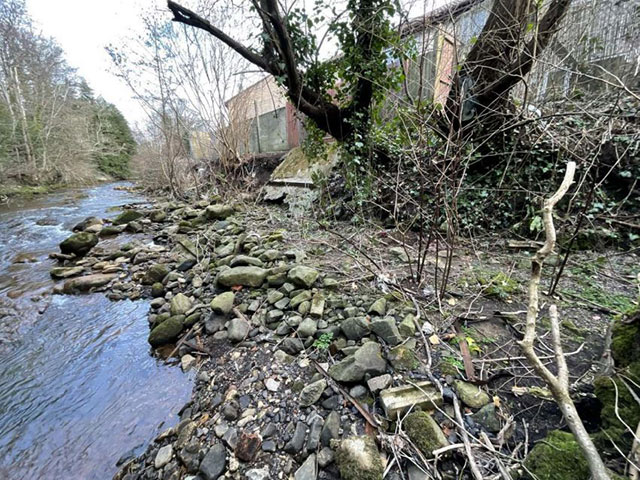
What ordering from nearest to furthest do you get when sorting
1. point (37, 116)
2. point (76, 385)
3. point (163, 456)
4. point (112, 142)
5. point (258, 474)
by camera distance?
point (258, 474), point (163, 456), point (76, 385), point (37, 116), point (112, 142)

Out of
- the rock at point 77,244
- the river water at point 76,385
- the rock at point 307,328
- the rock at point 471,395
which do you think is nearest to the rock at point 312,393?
the rock at point 307,328

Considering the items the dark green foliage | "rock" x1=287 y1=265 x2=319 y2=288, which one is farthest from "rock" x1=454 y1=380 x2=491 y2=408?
the dark green foliage

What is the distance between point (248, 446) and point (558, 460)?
1.30 m

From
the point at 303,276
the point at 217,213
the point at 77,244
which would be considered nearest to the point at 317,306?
the point at 303,276

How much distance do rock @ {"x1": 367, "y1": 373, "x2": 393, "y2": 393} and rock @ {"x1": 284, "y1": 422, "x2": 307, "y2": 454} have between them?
1.34 feet

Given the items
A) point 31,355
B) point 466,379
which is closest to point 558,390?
point 466,379

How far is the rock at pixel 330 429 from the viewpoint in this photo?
49.4 inches

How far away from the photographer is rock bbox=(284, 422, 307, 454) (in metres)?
1.27

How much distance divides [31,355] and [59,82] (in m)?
22.1

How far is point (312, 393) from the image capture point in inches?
58.2

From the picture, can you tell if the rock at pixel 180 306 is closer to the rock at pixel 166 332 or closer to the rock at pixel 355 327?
the rock at pixel 166 332

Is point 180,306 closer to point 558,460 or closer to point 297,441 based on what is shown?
point 297,441

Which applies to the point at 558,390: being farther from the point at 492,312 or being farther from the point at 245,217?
the point at 245,217

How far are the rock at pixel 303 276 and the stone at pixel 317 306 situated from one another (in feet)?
0.61
